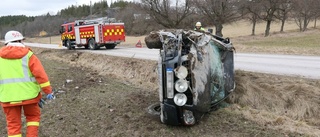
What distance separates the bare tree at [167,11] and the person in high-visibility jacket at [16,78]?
109 feet

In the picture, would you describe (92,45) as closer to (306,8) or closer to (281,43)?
(281,43)

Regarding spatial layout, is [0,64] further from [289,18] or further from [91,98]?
[289,18]

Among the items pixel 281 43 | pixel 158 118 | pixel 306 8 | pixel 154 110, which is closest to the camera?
pixel 158 118

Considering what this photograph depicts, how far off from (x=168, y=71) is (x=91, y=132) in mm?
1668

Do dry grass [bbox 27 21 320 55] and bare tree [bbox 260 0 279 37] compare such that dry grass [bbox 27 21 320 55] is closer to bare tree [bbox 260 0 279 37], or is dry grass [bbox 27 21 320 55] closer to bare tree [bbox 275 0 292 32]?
bare tree [bbox 260 0 279 37]

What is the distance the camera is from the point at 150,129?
14.9ft

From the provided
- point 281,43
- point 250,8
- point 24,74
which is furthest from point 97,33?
point 250,8

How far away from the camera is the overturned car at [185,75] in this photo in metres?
4.12

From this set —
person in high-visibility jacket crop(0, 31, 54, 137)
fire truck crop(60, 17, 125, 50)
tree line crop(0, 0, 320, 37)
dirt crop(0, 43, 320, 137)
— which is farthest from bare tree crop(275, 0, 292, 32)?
person in high-visibility jacket crop(0, 31, 54, 137)

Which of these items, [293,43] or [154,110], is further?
[293,43]

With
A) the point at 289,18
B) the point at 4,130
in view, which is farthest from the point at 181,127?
the point at 289,18

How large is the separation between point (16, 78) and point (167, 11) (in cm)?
3390

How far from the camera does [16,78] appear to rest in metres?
3.95

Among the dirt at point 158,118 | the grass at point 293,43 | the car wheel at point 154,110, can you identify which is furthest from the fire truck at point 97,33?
the car wheel at point 154,110
